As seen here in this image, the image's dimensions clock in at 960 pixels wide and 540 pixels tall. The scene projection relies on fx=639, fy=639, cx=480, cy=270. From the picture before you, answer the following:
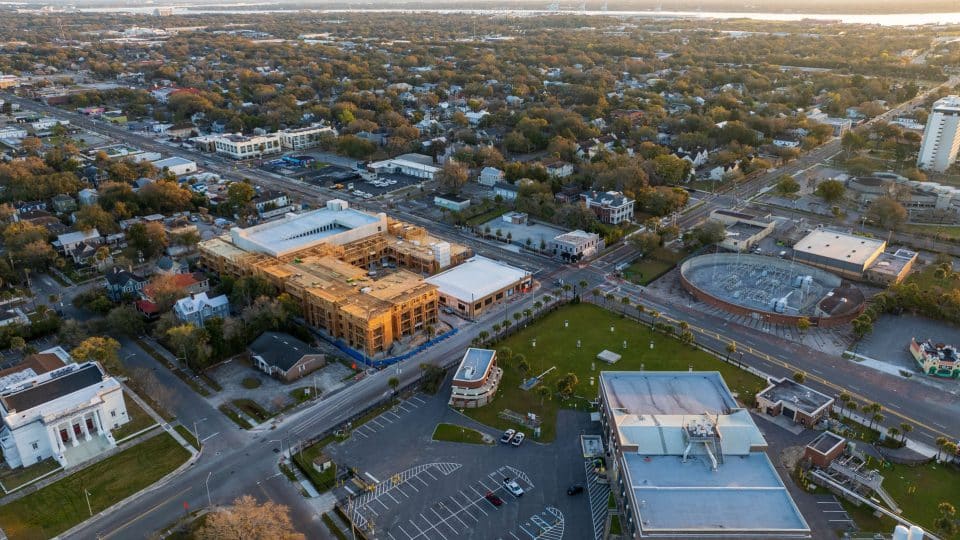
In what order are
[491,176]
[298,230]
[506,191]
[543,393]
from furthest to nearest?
[491,176]
[506,191]
[298,230]
[543,393]

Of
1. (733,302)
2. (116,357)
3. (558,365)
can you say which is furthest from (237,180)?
(733,302)

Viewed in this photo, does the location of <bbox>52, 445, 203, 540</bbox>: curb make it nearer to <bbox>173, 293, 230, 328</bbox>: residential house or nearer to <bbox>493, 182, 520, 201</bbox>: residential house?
<bbox>173, 293, 230, 328</bbox>: residential house

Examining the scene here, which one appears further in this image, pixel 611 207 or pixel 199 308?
pixel 611 207

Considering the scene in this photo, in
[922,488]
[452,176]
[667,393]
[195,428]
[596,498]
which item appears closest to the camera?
[596,498]

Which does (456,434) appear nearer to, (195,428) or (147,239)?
(195,428)

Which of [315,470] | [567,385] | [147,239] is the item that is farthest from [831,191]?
[147,239]

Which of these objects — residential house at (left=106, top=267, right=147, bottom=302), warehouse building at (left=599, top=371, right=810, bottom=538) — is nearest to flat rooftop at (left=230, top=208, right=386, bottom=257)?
residential house at (left=106, top=267, right=147, bottom=302)

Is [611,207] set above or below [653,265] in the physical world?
above
